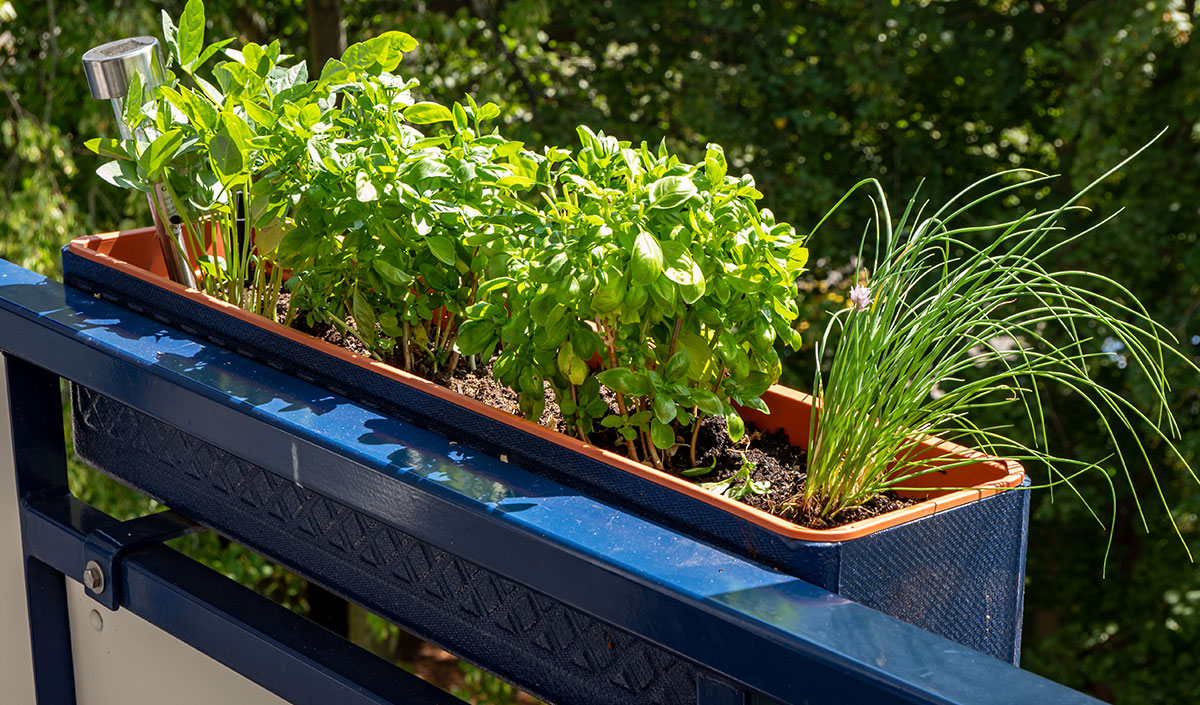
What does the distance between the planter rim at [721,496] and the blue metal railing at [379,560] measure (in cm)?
4

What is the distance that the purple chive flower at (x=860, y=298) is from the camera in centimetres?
84

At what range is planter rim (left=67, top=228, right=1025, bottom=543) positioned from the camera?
727 millimetres

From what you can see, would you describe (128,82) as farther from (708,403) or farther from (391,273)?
(708,403)

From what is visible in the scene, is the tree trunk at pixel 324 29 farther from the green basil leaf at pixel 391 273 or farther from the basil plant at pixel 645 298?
the basil plant at pixel 645 298

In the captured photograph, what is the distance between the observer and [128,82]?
118 cm

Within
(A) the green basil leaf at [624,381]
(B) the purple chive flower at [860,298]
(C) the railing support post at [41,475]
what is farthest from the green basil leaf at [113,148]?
(B) the purple chive flower at [860,298]

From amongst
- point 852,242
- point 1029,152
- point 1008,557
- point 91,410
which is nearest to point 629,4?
point 852,242

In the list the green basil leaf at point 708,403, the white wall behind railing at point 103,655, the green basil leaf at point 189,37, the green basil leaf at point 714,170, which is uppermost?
the green basil leaf at point 189,37

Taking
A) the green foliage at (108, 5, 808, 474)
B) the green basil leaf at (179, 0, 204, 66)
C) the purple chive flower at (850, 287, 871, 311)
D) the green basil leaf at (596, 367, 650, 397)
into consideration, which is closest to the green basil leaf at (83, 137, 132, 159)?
the green foliage at (108, 5, 808, 474)

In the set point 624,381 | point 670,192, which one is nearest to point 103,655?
point 624,381

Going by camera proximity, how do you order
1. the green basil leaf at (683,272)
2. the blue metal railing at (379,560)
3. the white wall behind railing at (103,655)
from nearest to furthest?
the blue metal railing at (379,560)
the green basil leaf at (683,272)
the white wall behind railing at (103,655)

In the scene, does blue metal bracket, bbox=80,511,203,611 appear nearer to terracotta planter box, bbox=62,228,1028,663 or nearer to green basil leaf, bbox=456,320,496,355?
terracotta planter box, bbox=62,228,1028,663

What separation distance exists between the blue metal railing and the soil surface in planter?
0.15m

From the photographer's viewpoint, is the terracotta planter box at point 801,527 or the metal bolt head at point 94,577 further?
the metal bolt head at point 94,577
